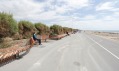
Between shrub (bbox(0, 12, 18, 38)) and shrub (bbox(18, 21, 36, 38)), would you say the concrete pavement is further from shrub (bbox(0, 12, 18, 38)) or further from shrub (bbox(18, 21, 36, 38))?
shrub (bbox(18, 21, 36, 38))

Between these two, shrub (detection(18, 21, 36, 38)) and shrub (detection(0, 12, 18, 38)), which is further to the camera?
shrub (detection(18, 21, 36, 38))

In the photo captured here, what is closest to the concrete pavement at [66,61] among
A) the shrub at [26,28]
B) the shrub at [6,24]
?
the shrub at [6,24]

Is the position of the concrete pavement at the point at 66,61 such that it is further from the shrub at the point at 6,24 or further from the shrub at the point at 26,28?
the shrub at the point at 26,28

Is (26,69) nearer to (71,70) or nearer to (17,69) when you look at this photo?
(17,69)

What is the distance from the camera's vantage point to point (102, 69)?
28.4ft

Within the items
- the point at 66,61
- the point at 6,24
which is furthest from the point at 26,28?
the point at 66,61

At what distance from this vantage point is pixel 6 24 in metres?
17.9

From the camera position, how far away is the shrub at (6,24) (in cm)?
1764

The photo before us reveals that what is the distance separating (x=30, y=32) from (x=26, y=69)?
21.0m

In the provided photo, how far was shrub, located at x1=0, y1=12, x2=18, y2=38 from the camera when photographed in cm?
1764

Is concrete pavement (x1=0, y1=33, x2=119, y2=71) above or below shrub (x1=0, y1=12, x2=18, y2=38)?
below

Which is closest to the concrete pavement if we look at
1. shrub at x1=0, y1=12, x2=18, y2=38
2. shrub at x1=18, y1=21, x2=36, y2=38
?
shrub at x1=0, y1=12, x2=18, y2=38

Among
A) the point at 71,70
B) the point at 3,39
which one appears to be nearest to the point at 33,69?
the point at 71,70

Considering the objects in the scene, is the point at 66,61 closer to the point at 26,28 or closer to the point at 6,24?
the point at 6,24
